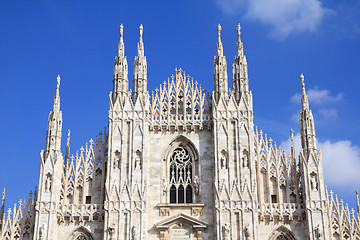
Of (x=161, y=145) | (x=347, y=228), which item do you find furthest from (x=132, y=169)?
(x=347, y=228)

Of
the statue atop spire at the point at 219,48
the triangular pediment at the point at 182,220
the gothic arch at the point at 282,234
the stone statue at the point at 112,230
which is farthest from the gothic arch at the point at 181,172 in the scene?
the statue atop spire at the point at 219,48

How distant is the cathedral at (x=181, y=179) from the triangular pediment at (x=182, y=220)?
53 millimetres

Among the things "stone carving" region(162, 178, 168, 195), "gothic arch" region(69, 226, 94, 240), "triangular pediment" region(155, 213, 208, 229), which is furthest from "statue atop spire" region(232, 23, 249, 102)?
"gothic arch" region(69, 226, 94, 240)

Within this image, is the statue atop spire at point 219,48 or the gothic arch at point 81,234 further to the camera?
the statue atop spire at point 219,48

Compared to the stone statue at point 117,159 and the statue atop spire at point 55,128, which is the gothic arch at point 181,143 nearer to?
the stone statue at point 117,159

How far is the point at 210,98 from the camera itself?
3039cm

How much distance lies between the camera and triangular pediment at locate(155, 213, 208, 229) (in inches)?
1078

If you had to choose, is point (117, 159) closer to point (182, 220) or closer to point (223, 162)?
point (182, 220)

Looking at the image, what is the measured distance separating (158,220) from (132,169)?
2.80 m

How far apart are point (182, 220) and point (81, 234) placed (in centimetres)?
495

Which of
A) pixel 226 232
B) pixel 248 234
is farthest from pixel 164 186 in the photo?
pixel 248 234

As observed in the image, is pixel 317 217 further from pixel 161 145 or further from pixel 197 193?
pixel 161 145

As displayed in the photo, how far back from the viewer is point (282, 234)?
27.5 m

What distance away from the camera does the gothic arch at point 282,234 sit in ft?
90.0
